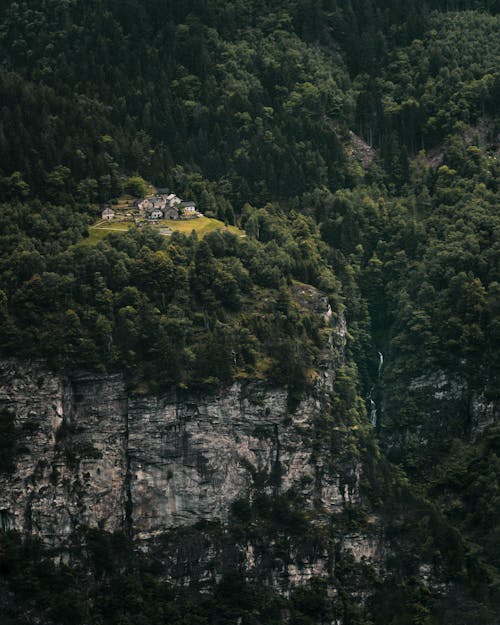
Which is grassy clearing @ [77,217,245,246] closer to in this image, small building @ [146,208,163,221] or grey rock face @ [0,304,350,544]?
small building @ [146,208,163,221]

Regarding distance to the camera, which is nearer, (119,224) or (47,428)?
(47,428)

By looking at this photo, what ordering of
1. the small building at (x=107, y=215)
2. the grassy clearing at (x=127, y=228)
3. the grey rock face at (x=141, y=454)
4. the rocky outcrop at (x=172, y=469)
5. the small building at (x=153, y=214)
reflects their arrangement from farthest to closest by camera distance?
the small building at (x=153, y=214), the small building at (x=107, y=215), the grassy clearing at (x=127, y=228), the rocky outcrop at (x=172, y=469), the grey rock face at (x=141, y=454)

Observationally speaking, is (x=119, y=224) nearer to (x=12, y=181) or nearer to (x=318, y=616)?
(x=12, y=181)

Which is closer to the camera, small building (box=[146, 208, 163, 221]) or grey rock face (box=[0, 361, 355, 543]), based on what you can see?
grey rock face (box=[0, 361, 355, 543])

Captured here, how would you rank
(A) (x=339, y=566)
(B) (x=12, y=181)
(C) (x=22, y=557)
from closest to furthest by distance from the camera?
(C) (x=22, y=557), (A) (x=339, y=566), (B) (x=12, y=181)

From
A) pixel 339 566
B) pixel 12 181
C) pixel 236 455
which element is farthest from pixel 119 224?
pixel 339 566

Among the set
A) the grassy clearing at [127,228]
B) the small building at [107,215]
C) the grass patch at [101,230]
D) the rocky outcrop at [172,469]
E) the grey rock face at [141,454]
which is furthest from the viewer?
the small building at [107,215]

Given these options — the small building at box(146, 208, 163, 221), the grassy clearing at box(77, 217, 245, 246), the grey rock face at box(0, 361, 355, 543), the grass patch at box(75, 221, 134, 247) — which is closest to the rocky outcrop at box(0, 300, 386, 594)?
the grey rock face at box(0, 361, 355, 543)

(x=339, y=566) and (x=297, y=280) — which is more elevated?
(x=297, y=280)

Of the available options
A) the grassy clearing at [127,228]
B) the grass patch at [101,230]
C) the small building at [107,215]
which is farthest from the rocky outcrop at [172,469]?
the small building at [107,215]

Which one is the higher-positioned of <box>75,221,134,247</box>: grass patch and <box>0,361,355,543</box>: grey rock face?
<box>75,221,134,247</box>: grass patch

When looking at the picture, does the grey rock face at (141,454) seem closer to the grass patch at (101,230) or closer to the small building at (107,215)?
the grass patch at (101,230)
